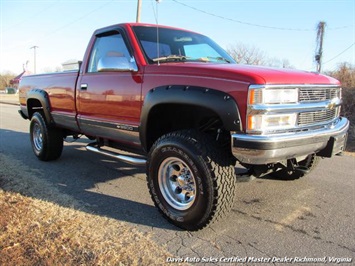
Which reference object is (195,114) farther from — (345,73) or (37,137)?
(345,73)

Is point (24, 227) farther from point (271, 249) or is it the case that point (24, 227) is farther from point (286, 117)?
point (286, 117)

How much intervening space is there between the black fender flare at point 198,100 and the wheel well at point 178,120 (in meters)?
0.10

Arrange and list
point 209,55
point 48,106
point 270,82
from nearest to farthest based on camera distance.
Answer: point 270,82, point 209,55, point 48,106

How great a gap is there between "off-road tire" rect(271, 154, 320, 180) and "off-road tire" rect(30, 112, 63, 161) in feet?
12.4

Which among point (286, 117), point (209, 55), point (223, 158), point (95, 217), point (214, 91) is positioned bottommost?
point (95, 217)

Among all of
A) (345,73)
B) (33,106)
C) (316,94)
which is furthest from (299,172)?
(345,73)

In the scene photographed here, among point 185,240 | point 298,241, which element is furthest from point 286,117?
point 185,240

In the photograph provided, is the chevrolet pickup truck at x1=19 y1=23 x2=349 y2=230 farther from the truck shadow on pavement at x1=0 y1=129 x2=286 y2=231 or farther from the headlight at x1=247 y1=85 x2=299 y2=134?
the truck shadow on pavement at x1=0 y1=129 x2=286 y2=231

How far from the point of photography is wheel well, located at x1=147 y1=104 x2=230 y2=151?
356cm

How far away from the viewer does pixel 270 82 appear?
288cm

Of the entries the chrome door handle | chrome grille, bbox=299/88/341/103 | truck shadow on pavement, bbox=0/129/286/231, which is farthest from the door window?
chrome grille, bbox=299/88/341/103

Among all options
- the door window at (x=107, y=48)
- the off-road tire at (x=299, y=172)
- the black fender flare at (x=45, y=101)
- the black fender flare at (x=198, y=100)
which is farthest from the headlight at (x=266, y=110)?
the black fender flare at (x=45, y=101)

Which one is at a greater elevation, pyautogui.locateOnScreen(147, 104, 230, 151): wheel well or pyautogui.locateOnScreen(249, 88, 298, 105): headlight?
pyautogui.locateOnScreen(249, 88, 298, 105): headlight

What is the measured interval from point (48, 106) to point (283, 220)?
4.23 metres
